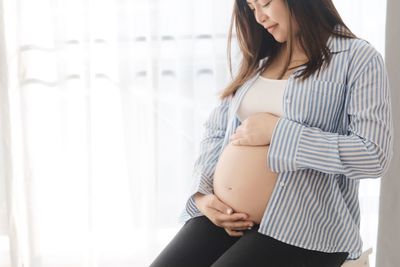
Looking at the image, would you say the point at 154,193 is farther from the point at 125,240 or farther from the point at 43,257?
the point at 43,257

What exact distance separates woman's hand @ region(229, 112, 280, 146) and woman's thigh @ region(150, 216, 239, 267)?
22 cm

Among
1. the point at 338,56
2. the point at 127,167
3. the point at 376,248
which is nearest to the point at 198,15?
the point at 127,167

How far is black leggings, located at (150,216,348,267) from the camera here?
115cm

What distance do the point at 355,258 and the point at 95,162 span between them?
3.04ft

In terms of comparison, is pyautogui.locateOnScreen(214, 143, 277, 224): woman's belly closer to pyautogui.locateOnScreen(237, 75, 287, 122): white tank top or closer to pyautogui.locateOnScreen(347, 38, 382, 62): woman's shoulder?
pyautogui.locateOnScreen(237, 75, 287, 122): white tank top

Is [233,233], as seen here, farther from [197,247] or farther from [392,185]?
[392,185]

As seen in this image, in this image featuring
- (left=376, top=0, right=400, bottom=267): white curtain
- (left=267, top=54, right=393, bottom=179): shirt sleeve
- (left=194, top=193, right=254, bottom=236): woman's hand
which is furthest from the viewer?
(left=376, top=0, right=400, bottom=267): white curtain

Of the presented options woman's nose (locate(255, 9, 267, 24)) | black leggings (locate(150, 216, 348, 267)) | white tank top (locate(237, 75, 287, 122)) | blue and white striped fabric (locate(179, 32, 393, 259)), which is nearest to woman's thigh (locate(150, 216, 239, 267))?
black leggings (locate(150, 216, 348, 267))

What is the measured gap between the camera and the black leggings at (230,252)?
1148mm

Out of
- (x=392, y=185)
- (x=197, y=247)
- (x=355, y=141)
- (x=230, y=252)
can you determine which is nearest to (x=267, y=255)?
(x=230, y=252)

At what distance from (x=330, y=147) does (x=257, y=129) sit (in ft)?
0.56

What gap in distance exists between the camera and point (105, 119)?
1826mm

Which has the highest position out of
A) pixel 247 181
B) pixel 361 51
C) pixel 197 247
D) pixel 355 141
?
pixel 361 51

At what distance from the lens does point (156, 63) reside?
5.85 ft
